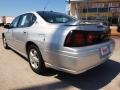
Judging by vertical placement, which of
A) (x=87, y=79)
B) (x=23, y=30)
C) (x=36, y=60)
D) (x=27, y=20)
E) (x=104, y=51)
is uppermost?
(x=27, y=20)

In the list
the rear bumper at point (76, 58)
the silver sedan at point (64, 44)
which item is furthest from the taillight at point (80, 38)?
the rear bumper at point (76, 58)

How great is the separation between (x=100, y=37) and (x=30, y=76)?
5.84 feet

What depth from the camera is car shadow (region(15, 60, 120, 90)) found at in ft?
13.0

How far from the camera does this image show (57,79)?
436 centimetres

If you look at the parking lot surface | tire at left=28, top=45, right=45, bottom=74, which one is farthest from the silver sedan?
the parking lot surface

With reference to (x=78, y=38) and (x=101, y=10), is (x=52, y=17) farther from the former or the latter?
(x=101, y=10)

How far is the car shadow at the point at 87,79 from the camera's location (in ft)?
13.0

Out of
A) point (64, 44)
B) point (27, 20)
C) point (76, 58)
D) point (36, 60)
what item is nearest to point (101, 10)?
point (27, 20)

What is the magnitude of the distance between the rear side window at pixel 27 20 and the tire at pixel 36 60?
2.02 feet

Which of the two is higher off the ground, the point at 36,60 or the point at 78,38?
the point at 78,38

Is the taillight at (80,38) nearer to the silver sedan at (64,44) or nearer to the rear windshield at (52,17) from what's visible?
the silver sedan at (64,44)

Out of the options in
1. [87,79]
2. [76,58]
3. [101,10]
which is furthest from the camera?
[101,10]

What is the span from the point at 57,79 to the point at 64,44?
41.0 inches

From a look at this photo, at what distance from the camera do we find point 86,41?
3.75 metres
